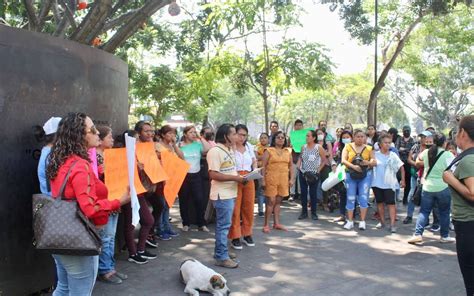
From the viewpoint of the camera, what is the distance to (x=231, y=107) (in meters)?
65.9

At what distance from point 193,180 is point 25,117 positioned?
3.49 meters

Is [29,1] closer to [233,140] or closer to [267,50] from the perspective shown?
[233,140]

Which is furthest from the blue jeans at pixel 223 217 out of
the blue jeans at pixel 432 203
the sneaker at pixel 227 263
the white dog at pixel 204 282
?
the blue jeans at pixel 432 203

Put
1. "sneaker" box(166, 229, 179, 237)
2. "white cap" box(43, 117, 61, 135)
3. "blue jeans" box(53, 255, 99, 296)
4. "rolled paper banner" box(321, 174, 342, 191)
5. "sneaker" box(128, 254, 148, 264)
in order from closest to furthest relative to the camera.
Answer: "blue jeans" box(53, 255, 99, 296)
"white cap" box(43, 117, 61, 135)
"sneaker" box(128, 254, 148, 264)
"sneaker" box(166, 229, 179, 237)
"rolled paper banner" box(321, 174, 342, 191)

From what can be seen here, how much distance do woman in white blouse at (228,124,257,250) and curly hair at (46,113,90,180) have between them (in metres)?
3.22

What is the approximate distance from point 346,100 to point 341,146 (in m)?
39.0

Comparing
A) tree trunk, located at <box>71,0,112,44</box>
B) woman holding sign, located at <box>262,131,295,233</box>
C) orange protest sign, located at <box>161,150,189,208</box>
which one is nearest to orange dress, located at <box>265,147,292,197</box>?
woman holding sign, located at <box>262,131,295,233</box>

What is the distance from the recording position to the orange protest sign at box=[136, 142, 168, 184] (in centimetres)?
561

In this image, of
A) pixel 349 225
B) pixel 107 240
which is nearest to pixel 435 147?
pixel 349 225

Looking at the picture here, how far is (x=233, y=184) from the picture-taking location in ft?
18.4

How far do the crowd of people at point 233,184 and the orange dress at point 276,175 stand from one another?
0.06 feet

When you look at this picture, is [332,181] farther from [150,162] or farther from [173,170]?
[150,162]

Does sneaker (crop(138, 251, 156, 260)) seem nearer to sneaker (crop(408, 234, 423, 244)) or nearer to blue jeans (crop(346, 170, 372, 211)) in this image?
blue jeans (crop(346, 170, 372, 211))

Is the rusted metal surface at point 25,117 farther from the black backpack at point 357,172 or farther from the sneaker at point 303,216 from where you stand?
the sneaker at point 303,216
